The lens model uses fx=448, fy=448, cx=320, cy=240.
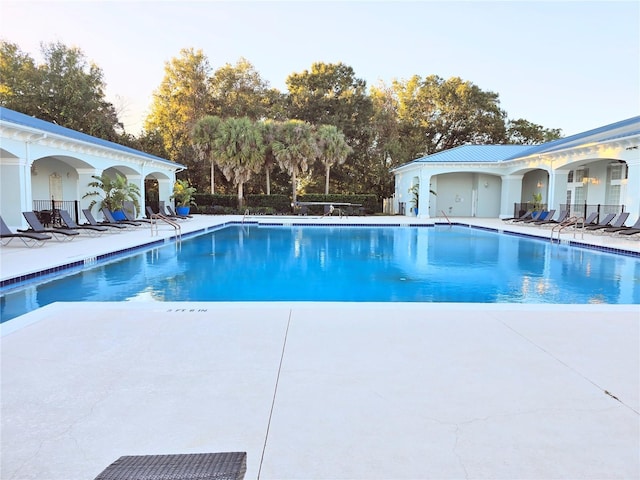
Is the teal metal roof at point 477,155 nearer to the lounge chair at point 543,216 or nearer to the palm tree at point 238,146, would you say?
the lounge chair at point 543,216

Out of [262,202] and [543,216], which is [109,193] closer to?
[262,202]

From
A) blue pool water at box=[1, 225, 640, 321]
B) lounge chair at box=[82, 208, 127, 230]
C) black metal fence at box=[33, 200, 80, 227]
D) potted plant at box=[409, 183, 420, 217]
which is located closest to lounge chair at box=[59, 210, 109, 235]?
lounge chair at box=[82, 208, 127, 230]

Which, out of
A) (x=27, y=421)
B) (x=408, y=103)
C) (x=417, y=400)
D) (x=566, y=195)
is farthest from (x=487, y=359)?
(x=408, y=103)

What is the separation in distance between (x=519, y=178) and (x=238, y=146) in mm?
16189

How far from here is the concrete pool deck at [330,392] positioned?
233 centimetres

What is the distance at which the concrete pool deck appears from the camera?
2.33 meters

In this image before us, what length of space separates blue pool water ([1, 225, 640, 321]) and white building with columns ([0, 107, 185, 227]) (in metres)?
4.55

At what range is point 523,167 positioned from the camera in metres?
23.3

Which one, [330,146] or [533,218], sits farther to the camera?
[330,146]

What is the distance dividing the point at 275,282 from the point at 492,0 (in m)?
15.9

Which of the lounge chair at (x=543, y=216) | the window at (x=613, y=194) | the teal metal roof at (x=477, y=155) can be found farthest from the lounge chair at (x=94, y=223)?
the window at (x=613, y=194)

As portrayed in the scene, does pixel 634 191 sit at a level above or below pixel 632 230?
above

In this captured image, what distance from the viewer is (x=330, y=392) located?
310 centimetres

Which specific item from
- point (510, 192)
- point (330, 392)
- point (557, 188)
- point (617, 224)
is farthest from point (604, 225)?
point (330, 392)
